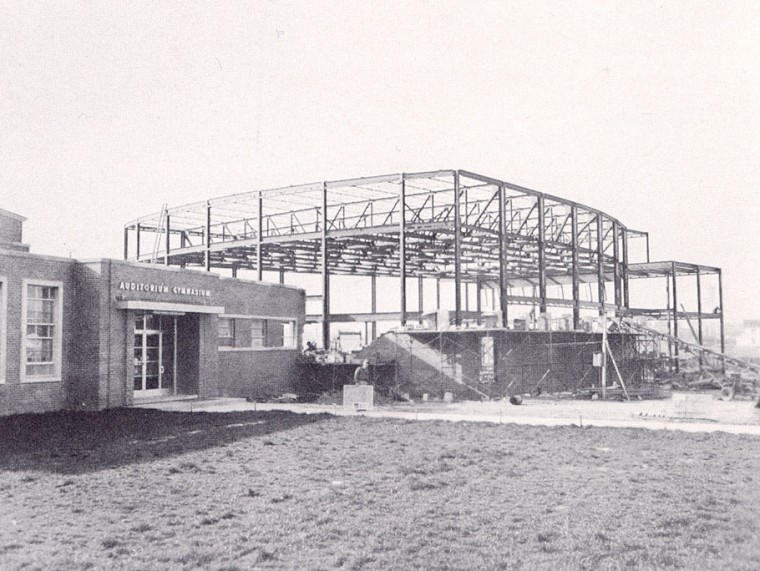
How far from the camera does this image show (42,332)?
19578mm

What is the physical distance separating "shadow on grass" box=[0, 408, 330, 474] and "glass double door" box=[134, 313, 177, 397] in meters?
2.63

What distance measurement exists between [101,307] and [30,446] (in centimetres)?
718

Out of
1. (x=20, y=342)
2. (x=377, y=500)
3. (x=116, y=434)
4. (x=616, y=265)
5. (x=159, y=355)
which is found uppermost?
(x=616, y=265)

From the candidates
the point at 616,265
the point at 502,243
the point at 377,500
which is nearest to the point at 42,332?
the point at 377,500

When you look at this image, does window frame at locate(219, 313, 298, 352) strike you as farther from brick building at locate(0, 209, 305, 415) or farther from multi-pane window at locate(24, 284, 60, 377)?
multi-pane window at locate(24, 284, 60, 377)

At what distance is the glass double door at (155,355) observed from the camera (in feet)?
73.9

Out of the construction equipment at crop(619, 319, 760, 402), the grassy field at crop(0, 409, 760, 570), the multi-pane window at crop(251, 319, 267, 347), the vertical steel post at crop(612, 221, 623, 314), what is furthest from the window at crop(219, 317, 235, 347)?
the vertical steel post at crop(612, 221, 623, 314)

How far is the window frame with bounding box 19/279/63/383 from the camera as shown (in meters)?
18.8

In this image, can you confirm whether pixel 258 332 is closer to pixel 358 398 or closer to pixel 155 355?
pixel 155 355

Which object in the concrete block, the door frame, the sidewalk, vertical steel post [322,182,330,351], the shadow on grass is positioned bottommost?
the sidewalk

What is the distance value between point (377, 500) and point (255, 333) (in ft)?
63.6

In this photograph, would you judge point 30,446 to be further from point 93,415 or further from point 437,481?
point 437,481

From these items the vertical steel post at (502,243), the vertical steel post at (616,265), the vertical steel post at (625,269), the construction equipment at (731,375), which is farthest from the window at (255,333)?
the vertical steel post at (625,269)

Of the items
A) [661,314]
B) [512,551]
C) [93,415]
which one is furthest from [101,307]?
[661,314]
